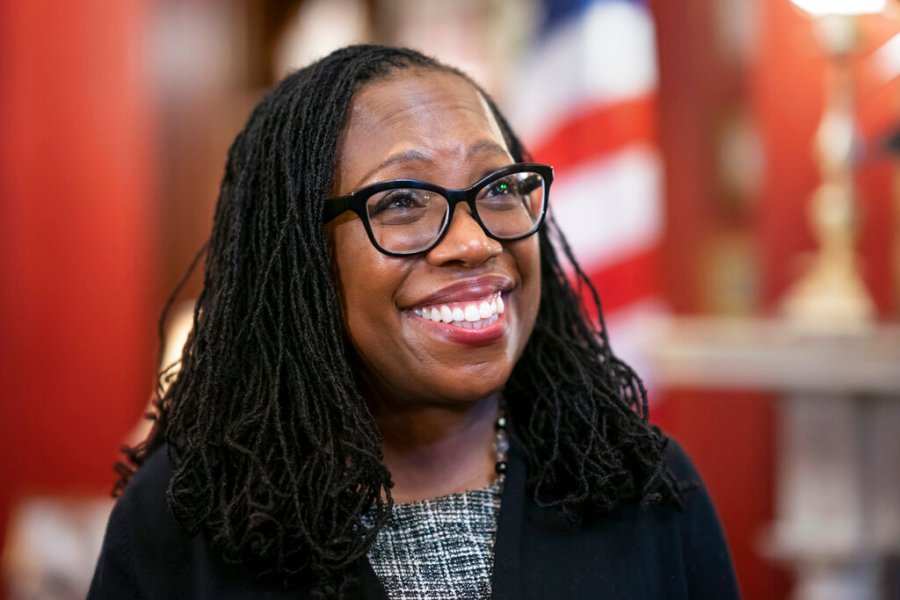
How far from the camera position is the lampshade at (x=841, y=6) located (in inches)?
94.1

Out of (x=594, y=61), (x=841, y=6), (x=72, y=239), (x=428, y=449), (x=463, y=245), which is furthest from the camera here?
(x=72, y=239)

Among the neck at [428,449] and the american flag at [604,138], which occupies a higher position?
the american flag at [604,138]

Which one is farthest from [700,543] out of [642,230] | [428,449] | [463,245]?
[642,230]

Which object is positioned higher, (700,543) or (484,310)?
(484,310)

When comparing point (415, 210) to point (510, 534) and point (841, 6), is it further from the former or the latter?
point (841, 6)

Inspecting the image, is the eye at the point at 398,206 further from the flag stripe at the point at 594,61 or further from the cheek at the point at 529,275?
the flag stripe at the point at 594,61

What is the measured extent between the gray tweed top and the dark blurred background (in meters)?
1.52

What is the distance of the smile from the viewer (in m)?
1.09

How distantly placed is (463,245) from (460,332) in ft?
0.30

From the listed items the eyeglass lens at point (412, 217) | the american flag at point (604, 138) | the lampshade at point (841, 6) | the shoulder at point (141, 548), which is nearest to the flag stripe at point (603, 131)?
the american flag at point (604, 138)

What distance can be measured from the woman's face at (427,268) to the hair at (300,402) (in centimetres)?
3

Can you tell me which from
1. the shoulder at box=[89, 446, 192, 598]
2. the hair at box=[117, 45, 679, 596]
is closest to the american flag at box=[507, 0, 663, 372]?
the hair at box=[117, 45, 679, 596]

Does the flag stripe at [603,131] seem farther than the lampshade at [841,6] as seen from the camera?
Yes

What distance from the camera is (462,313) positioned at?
109 centimetres
